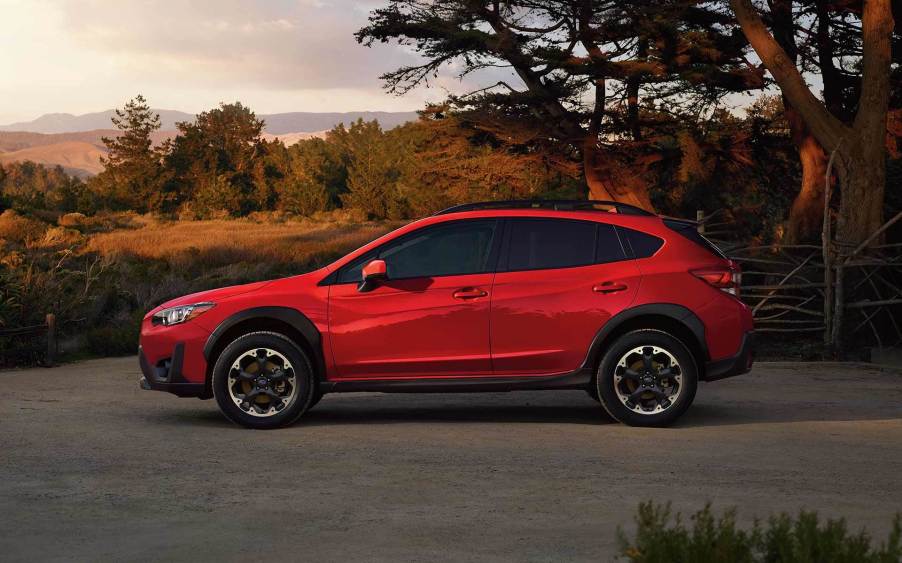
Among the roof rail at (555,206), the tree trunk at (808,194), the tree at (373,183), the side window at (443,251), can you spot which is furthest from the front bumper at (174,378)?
the tree at (373,183)

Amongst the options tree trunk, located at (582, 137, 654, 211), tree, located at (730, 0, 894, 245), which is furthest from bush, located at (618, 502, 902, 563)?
tree trunk, located at (582, 137, 654, 211)

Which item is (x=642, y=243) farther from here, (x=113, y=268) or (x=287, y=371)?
(x=113, y=268)

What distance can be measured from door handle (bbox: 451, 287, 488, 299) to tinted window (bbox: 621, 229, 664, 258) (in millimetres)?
1299

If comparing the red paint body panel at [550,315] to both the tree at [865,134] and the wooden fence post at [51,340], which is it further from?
the tree at [865,134]

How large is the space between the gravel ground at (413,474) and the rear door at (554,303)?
0.64 m

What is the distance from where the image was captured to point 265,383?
9844 millimetres

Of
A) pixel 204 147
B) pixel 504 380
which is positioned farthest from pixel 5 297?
pixel 204 147

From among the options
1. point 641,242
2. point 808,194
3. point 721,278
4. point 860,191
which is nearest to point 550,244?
point 641,242

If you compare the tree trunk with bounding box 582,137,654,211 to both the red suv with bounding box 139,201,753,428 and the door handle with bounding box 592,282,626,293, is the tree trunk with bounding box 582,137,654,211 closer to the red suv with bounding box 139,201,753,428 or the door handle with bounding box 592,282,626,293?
the red suv with bounding box 139,201,753,428

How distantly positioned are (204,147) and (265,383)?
90714 mm

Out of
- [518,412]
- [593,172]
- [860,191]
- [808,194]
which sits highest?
[593,172]

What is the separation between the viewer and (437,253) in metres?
10.0

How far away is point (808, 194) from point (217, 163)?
77012mm

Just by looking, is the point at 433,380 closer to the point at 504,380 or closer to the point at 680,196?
the point at 504,380
